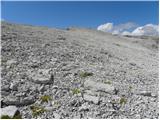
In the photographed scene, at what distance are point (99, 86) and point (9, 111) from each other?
5.53 meters

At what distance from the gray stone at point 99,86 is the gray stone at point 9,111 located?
187 inches

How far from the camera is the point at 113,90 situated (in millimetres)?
14562

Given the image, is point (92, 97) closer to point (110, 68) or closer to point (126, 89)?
point (126, 89)

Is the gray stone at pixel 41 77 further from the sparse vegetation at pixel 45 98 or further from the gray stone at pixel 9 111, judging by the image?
the gray stone at pixel 9 111

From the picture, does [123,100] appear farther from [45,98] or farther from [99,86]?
[45,98]

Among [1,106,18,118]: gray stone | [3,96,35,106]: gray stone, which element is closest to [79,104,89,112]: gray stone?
[3,96,35,106]: gray stone

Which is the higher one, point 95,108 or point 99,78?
point 99,78

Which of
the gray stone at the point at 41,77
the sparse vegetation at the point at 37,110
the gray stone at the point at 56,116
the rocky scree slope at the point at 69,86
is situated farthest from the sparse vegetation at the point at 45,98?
the gray stone at the point at 41,77

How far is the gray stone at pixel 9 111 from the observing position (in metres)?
11.6

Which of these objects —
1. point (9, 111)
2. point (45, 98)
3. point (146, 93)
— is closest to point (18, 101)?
point (9, 111)

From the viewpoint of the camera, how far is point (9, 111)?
11773 mm

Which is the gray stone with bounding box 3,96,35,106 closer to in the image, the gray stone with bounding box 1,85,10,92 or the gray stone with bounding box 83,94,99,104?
the gray stone with bounding box 1,85,10,92

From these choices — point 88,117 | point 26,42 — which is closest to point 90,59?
point 26,42

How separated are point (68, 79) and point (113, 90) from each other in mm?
2948
